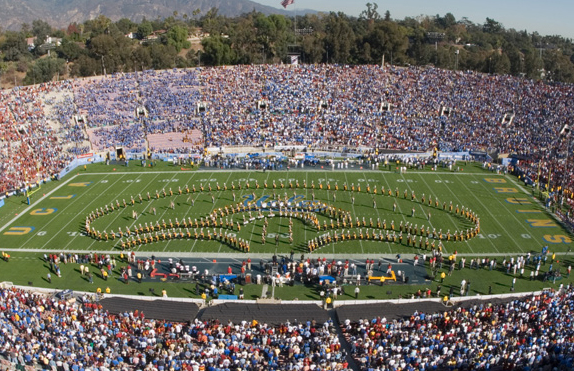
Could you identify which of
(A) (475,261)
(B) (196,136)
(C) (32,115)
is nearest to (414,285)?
(A) (475,261)

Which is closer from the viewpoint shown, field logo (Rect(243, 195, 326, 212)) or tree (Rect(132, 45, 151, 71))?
field logo (Rect(243, 195, 326, 212))

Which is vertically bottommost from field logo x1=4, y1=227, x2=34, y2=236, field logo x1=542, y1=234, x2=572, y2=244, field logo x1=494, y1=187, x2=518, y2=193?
field logo x1=4, y1=227, x2=34, y2=236

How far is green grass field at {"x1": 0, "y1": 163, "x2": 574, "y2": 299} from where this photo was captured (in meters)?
28.1

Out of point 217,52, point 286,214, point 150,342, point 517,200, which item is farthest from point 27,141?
point 517,200

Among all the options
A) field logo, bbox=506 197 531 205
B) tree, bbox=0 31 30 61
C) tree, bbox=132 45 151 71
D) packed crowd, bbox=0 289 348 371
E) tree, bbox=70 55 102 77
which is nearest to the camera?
packed crowd, bbox=0 289 348 371

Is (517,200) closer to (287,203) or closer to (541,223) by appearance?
(541,223)

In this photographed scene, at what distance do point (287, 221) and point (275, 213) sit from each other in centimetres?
132

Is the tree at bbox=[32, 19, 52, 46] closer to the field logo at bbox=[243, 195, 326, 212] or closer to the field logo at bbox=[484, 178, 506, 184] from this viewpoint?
the field logo at bbox=[243, 195, 326, 212]

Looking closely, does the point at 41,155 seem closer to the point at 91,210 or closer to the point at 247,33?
the point at 91,210

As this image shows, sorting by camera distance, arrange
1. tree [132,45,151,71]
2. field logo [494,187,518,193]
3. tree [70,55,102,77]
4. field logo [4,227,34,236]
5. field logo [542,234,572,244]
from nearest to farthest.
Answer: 1. field logo [542,234,572,244]
2. field logo [4,227,34,236]
3. field logo [494,187,518,193]
4. tree [70,55,102,77]
5. tree [132,45,151,71]

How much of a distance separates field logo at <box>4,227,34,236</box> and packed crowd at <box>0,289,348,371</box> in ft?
37.3

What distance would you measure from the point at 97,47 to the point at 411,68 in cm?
4128

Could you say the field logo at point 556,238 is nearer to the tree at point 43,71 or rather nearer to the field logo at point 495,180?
the field logo at point 495,180

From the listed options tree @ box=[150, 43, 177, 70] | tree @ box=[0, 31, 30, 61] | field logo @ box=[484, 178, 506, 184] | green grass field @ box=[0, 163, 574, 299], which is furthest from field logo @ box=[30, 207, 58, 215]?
tree @ box=[0, 31, 30, 61]
